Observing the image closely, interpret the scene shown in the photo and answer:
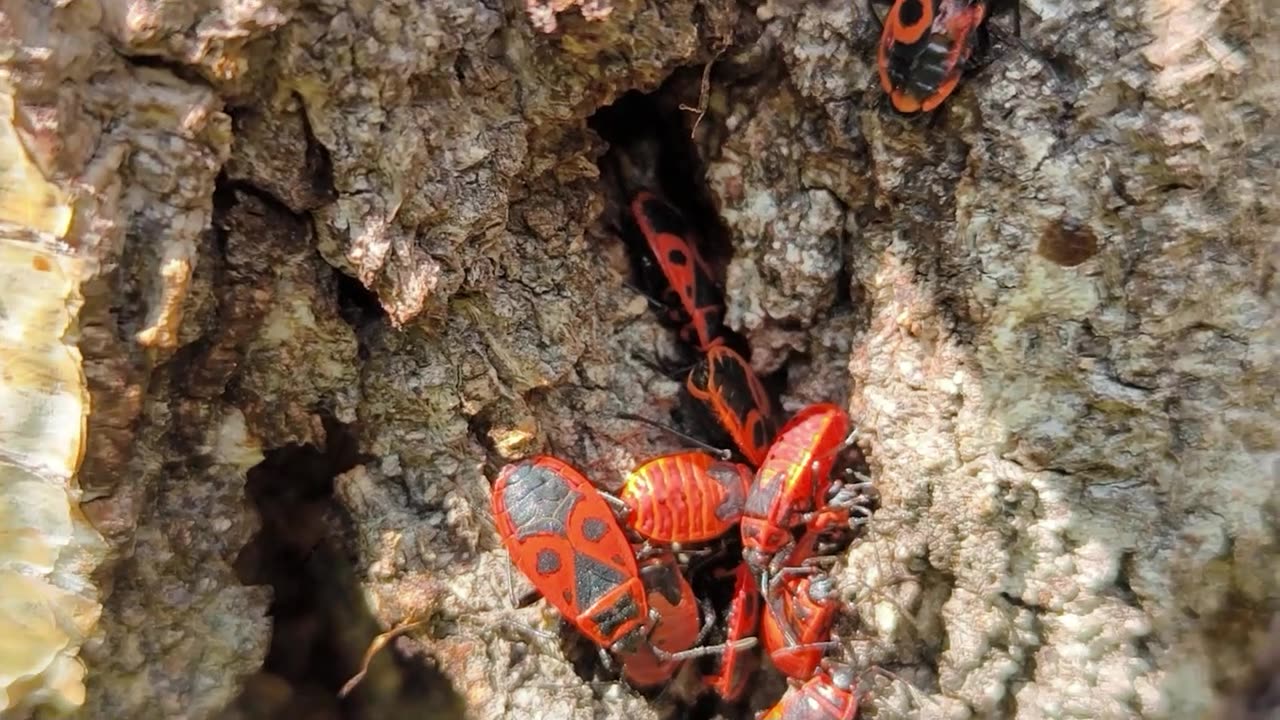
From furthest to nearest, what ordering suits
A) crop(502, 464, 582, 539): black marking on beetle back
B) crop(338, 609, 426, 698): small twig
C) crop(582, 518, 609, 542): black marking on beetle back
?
crop(582, 518, 609, 542): black marking on beetle back, crop(502, 464, 582, 539): black marking on beetle back, crop(338, 609, 426, 698): small twig

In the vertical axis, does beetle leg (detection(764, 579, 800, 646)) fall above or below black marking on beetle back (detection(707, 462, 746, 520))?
below

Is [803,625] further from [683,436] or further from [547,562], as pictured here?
[547,562]

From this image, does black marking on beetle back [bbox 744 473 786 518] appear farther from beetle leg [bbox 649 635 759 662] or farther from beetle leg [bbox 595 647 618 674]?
beetle leg [bbox 595 647 618 674]

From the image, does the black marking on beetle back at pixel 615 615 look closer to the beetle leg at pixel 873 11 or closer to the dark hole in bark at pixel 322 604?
the dark hole in bark at pixel 322 604

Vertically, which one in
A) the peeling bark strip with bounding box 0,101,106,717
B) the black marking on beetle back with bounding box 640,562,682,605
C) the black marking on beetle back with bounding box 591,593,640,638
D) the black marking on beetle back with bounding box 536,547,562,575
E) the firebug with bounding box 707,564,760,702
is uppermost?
the peeling bark strip with bounding box 0,101,106,717

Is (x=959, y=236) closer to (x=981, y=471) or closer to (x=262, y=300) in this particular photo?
(x=981, y=471)

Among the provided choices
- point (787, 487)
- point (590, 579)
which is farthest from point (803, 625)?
point (590, 579)

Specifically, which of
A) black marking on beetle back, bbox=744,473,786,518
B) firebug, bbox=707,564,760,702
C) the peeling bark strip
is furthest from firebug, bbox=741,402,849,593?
the peeling bark strip

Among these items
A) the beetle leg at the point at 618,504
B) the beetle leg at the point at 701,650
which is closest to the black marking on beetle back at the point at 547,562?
the beetle leg at the point at 618,504

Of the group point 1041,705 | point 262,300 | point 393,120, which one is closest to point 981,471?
point 1041,705
